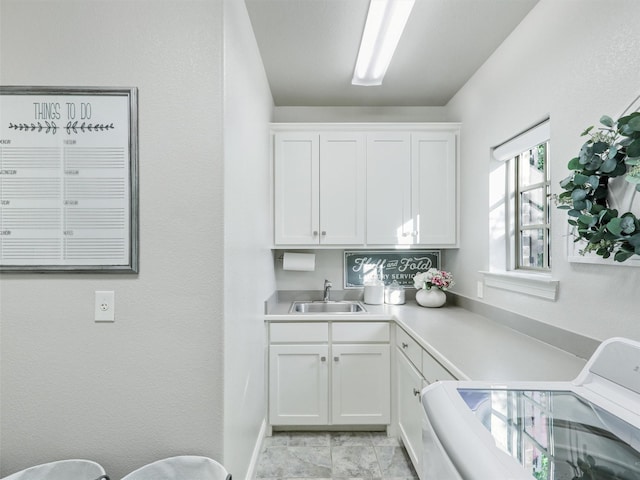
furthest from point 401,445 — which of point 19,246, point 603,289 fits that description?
point 19,246

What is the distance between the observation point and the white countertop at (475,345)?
1337 millimetres

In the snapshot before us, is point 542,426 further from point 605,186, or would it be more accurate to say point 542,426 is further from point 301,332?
point 301,332

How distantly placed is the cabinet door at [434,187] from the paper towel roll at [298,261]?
910mm

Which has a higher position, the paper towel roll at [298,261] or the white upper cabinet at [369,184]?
the white upper cabinet at [369,184]

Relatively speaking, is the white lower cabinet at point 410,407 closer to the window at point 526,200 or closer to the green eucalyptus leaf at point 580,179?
the window at point 526,200

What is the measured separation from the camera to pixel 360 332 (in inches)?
97.7

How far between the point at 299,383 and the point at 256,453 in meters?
0.53

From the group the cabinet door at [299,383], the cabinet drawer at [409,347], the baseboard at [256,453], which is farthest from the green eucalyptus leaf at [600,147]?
the baseboard at [256,453]

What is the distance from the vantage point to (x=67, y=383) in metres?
1.38

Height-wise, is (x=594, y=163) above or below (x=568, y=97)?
below

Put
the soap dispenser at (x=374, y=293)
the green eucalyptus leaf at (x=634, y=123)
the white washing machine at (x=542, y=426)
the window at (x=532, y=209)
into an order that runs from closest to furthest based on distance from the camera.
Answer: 1. the white washing machine at (x=542, y=426)
2. the green eucalyptus leaf at (x=634, y=123)
3. the window at (x=532, y=209)
4. the soap dispenser at (x=374, y=293)

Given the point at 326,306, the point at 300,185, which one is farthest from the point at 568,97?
the point at 326,306

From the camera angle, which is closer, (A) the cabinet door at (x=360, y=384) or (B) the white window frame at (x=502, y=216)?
(B) the white window frame at (x=502, y=216)

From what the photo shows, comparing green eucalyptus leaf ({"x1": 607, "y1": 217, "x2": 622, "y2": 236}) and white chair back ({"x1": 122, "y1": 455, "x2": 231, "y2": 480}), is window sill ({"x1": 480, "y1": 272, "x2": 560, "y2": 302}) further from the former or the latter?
white chair back ({"x1": 122, "y1": 455, "x2": 231, "y2": 480})
